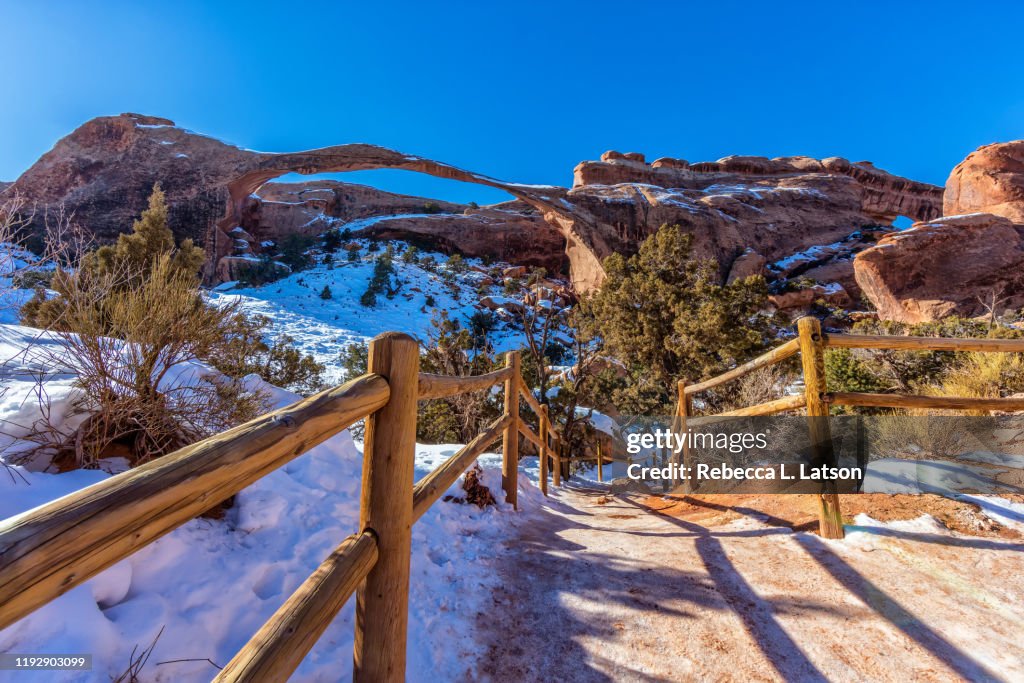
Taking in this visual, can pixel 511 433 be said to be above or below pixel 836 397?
below

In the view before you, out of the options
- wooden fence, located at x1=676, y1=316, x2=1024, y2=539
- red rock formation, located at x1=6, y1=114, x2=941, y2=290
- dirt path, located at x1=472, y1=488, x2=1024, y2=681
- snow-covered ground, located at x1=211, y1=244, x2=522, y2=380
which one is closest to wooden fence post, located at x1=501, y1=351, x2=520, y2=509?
dirt path, located at x1=472, y1=488, x2=1024, y2=681

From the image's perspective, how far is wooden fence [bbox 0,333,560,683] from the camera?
49 centimetres

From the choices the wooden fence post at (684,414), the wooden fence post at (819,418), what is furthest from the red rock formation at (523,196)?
the wooden fence post at (819,418)

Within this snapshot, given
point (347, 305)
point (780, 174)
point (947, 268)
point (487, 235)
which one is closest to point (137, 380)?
point (347, 305)

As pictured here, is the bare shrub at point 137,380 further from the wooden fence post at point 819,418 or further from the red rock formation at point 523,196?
the red rock formation at point 523,196

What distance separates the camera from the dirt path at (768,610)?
149 centimetres

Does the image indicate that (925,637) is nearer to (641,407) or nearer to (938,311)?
(641,407)

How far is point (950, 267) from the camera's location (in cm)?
1838

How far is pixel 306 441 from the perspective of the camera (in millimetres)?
952

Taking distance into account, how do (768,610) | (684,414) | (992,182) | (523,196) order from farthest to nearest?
(523,196)
(992,182)
(684,414)
(768,610)

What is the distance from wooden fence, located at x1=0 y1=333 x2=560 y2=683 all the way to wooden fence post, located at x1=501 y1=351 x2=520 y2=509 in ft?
5.55

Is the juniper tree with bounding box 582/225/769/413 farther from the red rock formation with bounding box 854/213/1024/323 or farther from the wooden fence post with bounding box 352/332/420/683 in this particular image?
the red rock formation with bounding box 854/213/1024/323

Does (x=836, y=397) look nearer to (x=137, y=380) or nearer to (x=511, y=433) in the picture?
(x=511, y=433)

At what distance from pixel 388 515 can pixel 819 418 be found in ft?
7.98
